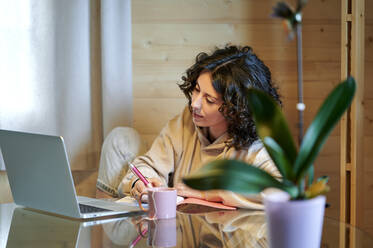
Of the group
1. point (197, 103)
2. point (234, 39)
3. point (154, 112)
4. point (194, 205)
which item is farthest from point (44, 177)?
point (234, 39)

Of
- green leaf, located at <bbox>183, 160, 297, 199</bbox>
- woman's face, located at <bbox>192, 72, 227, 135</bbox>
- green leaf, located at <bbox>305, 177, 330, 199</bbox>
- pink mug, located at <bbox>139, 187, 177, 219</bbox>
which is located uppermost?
woman's face, located at <bbox>192, 72, 227, 135</bbox>

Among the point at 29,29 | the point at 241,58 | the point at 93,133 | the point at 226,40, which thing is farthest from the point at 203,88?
the point at 29,29

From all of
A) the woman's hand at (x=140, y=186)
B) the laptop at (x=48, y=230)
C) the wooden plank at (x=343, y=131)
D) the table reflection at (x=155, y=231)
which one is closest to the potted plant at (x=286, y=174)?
the table reflection at (x=155, y=231)

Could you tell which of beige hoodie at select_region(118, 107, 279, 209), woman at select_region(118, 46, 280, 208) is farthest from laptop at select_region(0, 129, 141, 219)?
beige hoodie at select_region(118, 107, 279, 209)

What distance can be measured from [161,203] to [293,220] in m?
0.56

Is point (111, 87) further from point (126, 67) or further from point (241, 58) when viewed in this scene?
point (241, 58)

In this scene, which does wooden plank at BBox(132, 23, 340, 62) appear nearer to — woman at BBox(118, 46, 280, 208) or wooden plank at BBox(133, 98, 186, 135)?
wooden plank at BBox(133, 98, 186, 135)

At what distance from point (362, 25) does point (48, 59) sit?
1.31 meters

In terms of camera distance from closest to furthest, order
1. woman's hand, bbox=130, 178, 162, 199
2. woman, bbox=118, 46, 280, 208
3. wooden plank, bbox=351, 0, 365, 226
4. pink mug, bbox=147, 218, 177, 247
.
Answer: pink mug, bbox=147, 218, 177, 247 < woman's hand, bbox=130, 178, 162, 199 < woman, bbox=118, 46, 280, 208 < wooden plank, bbox=351, 0, 365, 226

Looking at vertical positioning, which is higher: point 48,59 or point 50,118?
point 48,59

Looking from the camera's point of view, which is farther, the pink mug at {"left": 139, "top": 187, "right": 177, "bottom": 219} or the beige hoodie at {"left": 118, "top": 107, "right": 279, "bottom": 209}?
the beige hoodie at {"left": 118, "top": 107, "right": 279, "bottom": 209}

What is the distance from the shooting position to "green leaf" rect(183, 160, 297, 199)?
66 centimetres

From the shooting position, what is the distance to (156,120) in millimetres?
2320

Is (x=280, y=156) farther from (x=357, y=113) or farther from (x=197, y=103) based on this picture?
(x=357, y=113)
